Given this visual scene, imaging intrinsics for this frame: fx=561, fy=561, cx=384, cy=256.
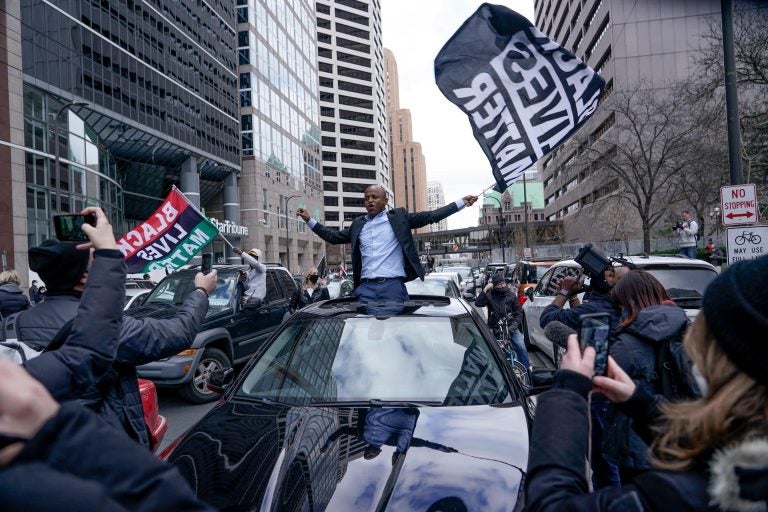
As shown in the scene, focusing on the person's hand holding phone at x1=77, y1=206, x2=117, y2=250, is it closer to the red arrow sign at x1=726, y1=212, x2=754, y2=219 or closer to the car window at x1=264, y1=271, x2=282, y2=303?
the car window at x1=264, y1=271, x2=282, y2=303

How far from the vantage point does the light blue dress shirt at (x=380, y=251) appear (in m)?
5.46

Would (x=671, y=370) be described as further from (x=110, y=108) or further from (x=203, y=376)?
(x=110, y=108)

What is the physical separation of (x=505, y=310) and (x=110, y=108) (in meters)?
34.2

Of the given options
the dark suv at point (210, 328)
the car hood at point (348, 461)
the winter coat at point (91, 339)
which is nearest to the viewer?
the winter coat at point (91, 339)

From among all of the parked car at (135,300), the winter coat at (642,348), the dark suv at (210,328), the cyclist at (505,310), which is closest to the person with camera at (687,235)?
the cyclist at (505,310)

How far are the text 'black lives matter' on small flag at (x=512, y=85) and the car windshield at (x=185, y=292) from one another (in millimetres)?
4698

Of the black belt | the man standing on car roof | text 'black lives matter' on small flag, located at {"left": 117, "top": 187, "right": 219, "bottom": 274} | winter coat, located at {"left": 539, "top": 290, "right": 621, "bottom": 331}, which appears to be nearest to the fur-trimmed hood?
winter coat, located at {"left": 539, "top": 290, "right": 621, "bottom": 331}

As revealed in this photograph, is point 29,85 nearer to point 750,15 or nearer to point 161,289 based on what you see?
point 161,289

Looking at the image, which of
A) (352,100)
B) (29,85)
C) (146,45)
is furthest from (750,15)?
(352,100)

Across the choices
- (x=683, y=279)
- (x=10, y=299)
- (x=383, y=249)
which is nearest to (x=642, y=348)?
(x=383, y=249)

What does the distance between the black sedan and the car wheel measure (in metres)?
3.99

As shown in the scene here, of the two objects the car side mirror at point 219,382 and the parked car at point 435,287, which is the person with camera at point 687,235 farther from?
the car side mirror at point 219,382

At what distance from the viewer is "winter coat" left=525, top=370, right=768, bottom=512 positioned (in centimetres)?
107

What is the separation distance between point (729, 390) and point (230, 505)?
1.85m
